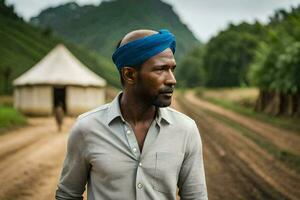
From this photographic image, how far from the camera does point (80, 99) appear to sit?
30906mm

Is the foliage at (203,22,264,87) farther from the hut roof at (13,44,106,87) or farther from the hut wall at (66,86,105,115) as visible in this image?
the hut wall at (66,86,105,115)

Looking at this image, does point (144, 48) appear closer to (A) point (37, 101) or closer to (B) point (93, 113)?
(B) point (93, 113)

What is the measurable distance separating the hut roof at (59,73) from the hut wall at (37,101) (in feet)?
1.39

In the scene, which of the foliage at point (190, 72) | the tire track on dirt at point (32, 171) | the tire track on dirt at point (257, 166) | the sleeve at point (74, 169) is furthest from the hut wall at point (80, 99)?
the foliage at point (190, 72)

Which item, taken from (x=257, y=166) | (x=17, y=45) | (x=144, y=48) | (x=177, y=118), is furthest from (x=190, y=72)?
(x=144, y=48)

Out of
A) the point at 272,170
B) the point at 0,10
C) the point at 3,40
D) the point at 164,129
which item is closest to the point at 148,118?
the point at 164,129

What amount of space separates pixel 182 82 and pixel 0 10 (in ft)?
223

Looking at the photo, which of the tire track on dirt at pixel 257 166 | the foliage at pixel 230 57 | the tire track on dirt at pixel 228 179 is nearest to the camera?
the tire track on dirt at pixel 228 179

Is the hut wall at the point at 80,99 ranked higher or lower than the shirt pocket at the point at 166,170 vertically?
lower

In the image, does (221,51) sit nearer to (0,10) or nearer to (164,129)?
(0,10)

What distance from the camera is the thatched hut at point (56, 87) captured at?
99.9 ft

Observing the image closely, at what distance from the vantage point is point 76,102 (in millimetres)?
30625

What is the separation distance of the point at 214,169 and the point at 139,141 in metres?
9.01

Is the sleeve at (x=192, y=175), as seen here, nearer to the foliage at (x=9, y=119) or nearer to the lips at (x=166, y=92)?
the lips at (x=166, y=92)
